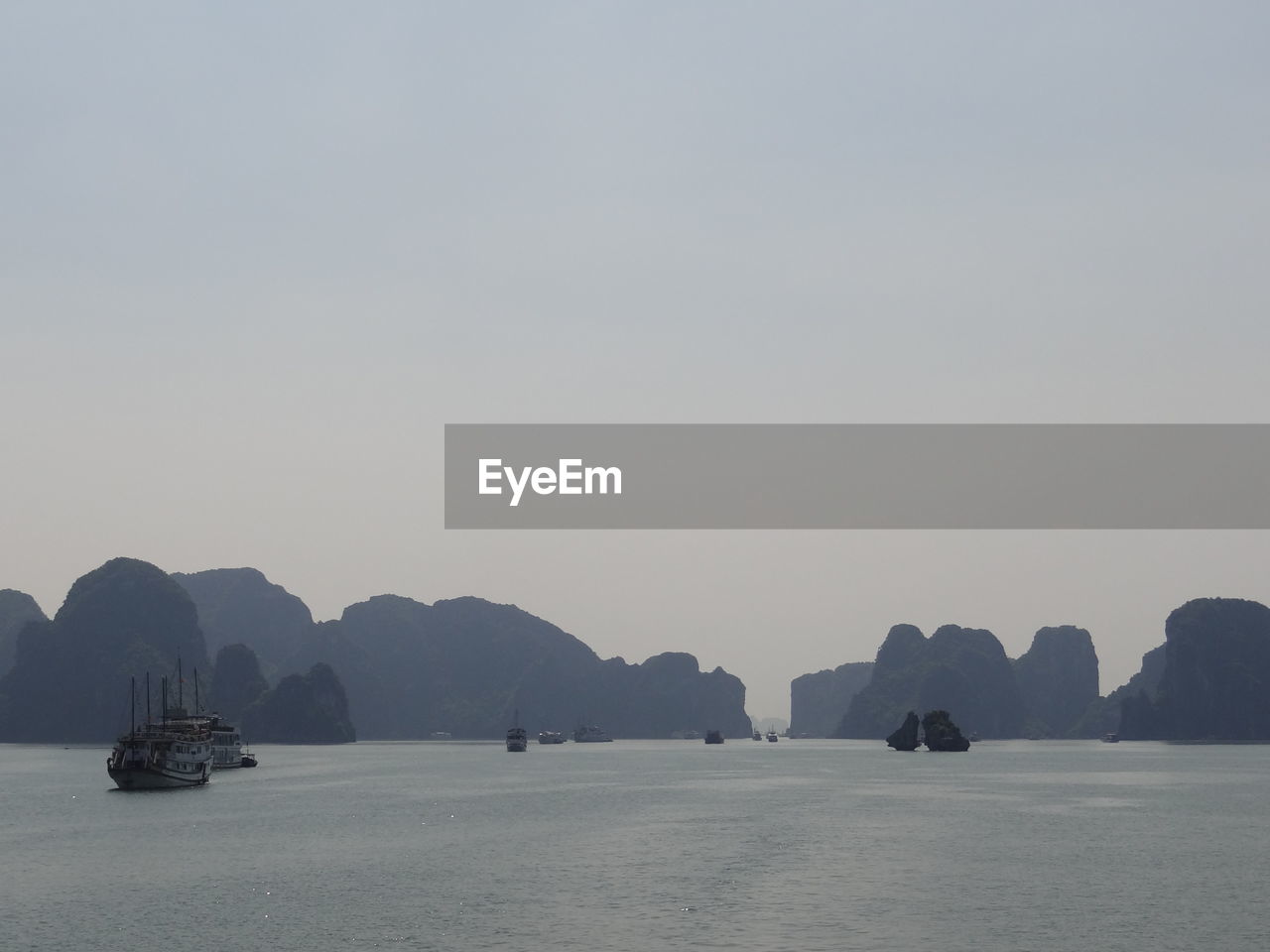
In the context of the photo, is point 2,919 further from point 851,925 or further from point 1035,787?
point 1035,787

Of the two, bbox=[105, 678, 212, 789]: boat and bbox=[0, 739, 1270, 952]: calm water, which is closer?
bbox=[0, 739, 1270, 952]: calm water

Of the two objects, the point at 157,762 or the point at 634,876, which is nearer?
the point at 634,876

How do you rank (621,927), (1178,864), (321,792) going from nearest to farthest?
1. (621,927)
2. (1178,864)
3. (321,792)

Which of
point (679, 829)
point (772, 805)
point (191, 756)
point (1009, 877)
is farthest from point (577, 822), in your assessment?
point (191, 756)

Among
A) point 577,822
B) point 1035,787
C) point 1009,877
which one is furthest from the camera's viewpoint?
point 1035,787

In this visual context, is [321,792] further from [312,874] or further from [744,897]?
[744,897]

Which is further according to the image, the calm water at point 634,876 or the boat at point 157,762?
the boat at point 157,762

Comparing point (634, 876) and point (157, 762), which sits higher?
point (157, 762)

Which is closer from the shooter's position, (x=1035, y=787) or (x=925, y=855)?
(x=925, y=855)
